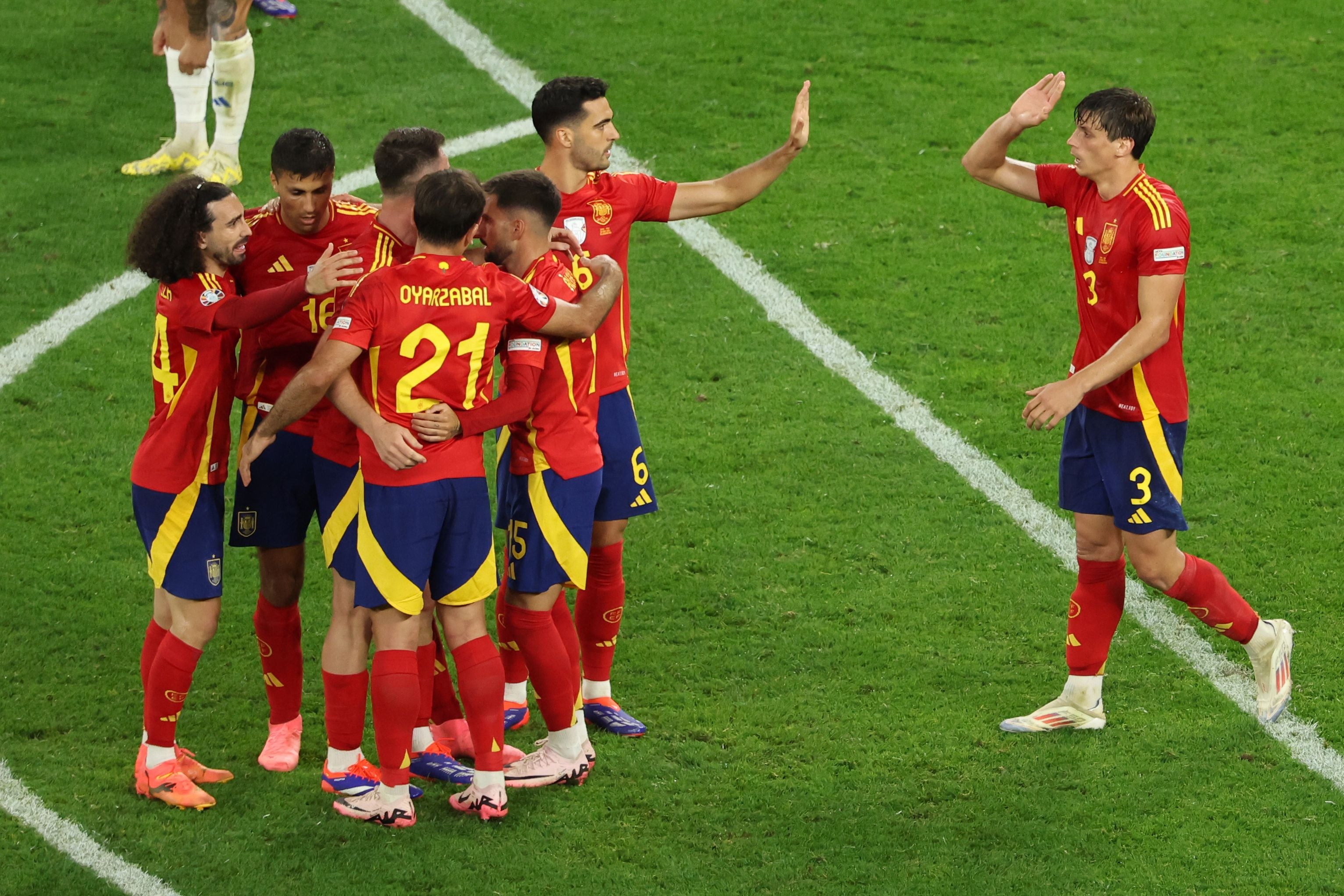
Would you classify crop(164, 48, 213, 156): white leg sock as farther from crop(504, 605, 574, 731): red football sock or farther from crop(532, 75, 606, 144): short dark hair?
crop(504, 605, 574, 731): red football sock

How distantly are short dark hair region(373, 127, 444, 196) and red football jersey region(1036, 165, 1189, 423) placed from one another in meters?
2.06

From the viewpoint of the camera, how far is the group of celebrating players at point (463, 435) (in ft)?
15.2

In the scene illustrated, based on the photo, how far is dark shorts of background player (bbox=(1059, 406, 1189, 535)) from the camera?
5176 millimetres

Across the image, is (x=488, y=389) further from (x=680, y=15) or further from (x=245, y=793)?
(x=680, y=15)

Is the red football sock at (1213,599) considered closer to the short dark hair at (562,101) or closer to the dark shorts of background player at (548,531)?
the dark shorts of background player at (548,531)

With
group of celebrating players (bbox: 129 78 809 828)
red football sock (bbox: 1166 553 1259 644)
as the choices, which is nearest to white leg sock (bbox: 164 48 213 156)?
group of celebrating players (bbox: 129 78 809 828)

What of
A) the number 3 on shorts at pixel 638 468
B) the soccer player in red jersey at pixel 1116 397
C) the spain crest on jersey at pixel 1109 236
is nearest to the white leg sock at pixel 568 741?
the number 3 on shorts at pixel 638 468

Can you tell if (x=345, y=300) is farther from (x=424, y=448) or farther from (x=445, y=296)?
(x=424, y=448)

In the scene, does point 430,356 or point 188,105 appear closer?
point 430,356

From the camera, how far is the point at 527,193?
4.84m

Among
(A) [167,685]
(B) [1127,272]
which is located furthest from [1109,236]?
(A) [167,685]

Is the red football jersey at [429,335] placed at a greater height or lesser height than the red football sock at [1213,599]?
greater

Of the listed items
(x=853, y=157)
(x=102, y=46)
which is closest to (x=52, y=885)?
(x=853, y=157)

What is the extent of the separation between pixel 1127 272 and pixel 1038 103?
0.71 meters
